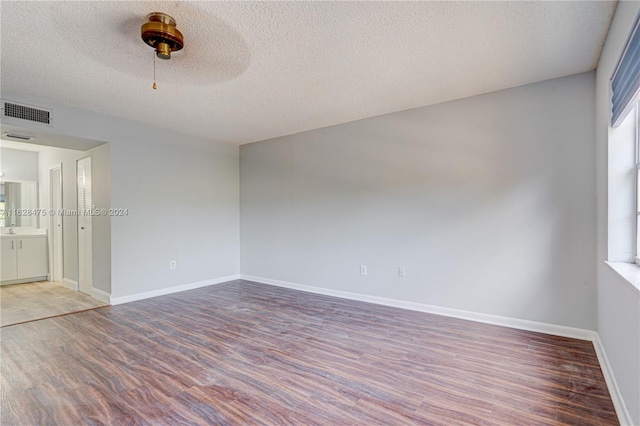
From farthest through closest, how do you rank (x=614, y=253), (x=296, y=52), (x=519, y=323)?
(x=519, y=323)
(x=296, y=52)
(x=614, y=253)

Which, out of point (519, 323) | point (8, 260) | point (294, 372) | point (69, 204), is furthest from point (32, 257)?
point (519, 323)

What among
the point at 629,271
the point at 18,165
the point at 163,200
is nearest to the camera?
the point at 629,271

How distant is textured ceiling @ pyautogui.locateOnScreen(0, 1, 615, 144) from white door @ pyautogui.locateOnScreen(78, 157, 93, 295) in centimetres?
140

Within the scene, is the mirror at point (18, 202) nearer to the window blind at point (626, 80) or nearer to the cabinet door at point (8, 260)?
the cabinet door at point (8, 260)

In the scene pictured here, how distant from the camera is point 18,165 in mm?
5805

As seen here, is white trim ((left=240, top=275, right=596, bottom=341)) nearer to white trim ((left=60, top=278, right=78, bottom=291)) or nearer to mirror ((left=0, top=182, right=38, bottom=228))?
white trim ((left=60, top=278, right=78, bottom=291))

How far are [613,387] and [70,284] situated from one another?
6.77 meters

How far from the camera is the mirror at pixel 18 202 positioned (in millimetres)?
5723

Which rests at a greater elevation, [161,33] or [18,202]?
[161,33]

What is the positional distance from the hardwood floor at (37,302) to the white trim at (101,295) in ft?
0.17

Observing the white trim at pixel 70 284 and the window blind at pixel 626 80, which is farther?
the white trim at pixel 70 284

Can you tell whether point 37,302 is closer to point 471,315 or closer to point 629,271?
point 471,315

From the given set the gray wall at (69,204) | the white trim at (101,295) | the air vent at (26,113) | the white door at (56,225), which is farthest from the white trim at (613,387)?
the white door at (56,225)

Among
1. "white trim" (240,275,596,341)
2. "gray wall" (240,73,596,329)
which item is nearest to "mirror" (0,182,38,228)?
"gray wall" (240,73,596,329)
